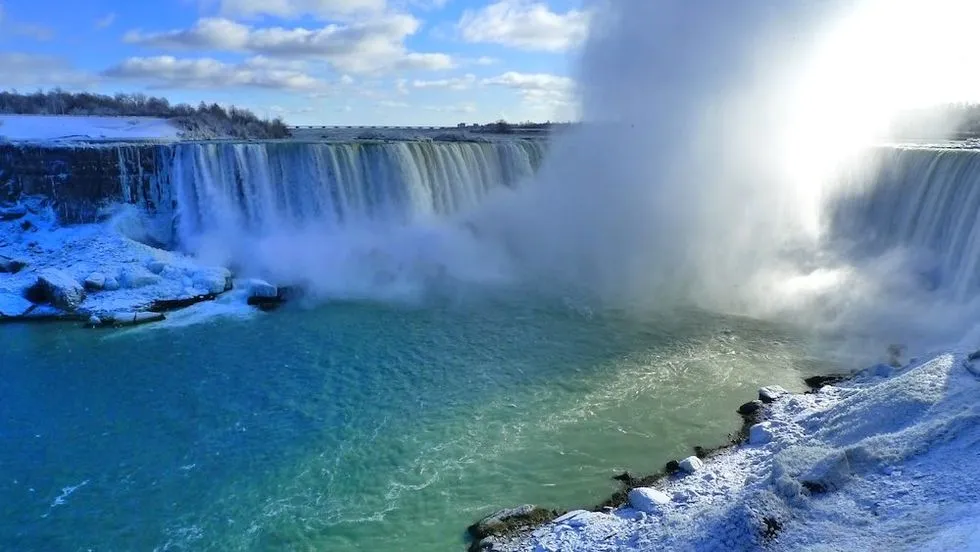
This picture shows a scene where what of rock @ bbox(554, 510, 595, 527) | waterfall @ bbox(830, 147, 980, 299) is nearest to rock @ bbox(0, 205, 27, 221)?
Result: rock @ bbox(554, 510, 595, 527)

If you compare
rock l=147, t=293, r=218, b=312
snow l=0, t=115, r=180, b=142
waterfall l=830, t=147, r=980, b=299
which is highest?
snow l=0, t=115, r=180, b=142

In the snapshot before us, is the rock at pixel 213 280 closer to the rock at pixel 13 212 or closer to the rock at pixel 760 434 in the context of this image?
the rock at pixel 13 212

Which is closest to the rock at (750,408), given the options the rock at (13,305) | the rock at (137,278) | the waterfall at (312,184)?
the rock at (137,278)

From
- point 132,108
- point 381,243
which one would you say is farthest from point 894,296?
point 132,108

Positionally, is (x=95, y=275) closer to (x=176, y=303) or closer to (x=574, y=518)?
(x=176, y=303)

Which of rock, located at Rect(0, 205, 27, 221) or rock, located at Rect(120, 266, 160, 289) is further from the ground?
rock, located at Rect(0, 205, 27, 221)

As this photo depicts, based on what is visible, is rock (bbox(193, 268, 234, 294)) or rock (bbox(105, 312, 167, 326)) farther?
rock (bbox(193, 268, 234, 294))

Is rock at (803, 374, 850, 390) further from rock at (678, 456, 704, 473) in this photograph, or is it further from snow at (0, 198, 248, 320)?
snow at (0, 198, 248, 320)

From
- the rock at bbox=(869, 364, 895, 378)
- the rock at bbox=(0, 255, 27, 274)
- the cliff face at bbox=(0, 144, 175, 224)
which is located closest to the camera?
the rock at bbox=(869, 364, 895, 378)
